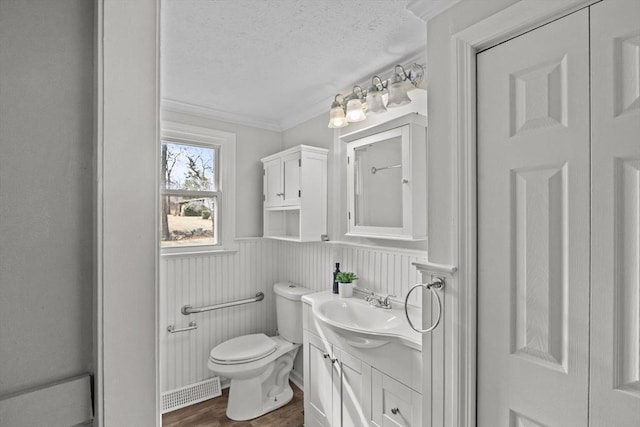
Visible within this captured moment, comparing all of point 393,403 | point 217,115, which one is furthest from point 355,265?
point 217,115

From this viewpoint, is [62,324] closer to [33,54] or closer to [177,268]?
[33,54]

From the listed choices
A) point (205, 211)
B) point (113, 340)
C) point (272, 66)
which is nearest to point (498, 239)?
point (113, 340)

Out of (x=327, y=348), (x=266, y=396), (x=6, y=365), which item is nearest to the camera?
(x=6, y=365)

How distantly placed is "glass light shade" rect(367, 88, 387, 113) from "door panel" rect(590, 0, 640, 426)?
3.19ft

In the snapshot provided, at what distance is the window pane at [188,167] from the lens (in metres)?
2.46

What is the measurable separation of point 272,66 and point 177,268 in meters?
1.65

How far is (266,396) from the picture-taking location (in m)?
2.29

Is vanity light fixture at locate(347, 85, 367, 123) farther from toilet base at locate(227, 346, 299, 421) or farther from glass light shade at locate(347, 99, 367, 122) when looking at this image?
toilet base at locate(227, 346, 299, 421)

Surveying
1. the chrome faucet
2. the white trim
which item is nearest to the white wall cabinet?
the chrome faucet

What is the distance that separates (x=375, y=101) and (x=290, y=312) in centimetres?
169

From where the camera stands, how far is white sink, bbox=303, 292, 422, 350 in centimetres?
142

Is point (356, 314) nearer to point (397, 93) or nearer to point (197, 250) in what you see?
point (397, 93)

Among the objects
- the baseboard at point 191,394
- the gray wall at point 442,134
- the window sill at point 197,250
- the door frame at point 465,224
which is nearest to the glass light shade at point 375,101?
the gray wall at point 442,134

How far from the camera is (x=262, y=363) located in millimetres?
2172
